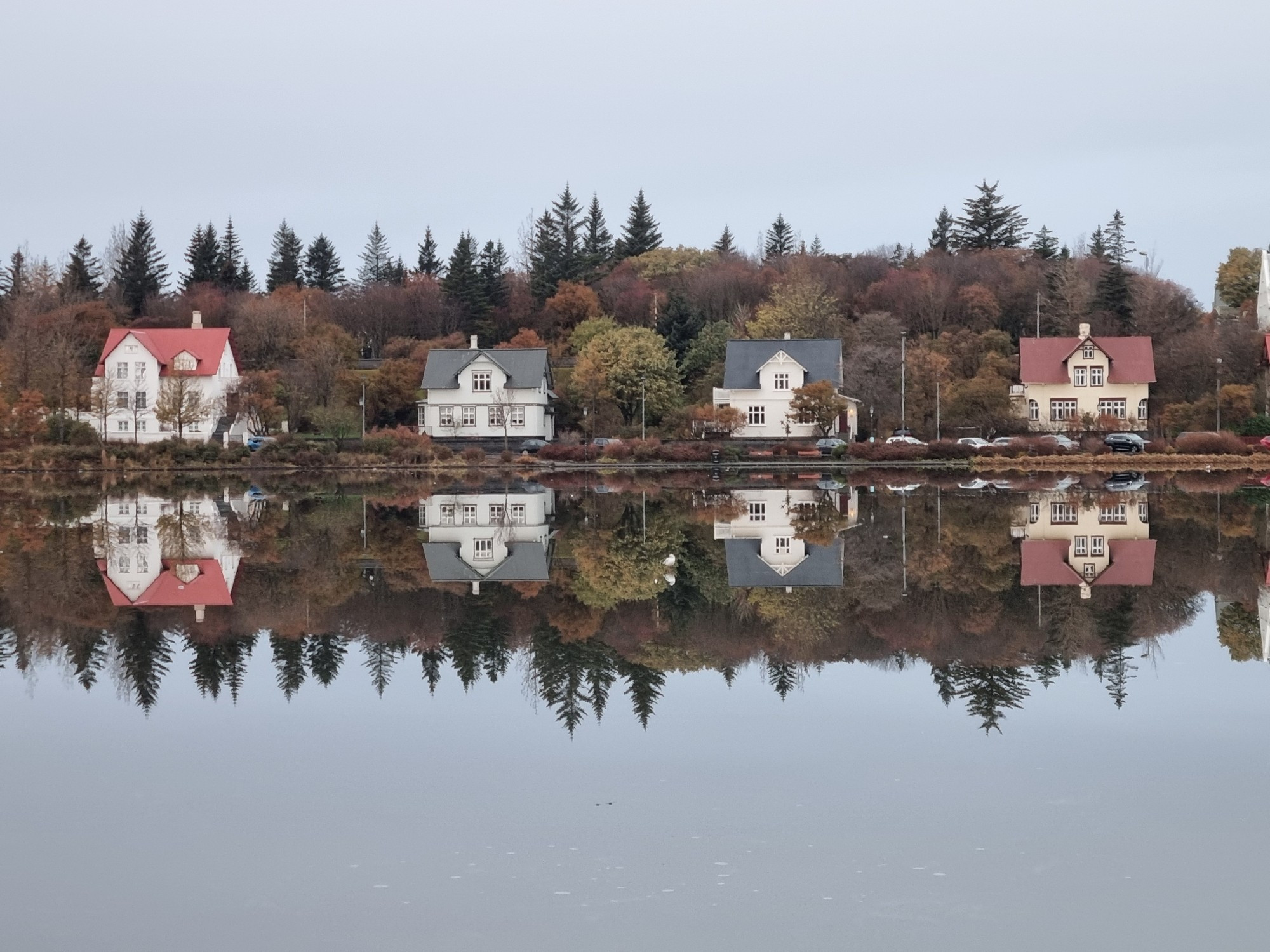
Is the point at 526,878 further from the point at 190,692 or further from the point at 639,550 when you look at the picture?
the point at 639,550

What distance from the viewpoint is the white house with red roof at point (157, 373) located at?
67250mm

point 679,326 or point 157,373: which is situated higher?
point 679,326

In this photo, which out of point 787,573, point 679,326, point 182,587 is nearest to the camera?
point 182,587

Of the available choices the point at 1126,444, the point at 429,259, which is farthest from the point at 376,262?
the point at 1126,444

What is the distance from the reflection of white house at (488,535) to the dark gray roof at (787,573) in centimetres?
299

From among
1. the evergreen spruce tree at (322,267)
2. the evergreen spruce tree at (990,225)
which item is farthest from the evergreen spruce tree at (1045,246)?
the evergreen spruce tree at (322,267)

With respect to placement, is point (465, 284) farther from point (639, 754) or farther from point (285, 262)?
point (639, 754)

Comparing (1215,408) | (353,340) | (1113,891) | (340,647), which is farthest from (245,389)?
(1113,891)

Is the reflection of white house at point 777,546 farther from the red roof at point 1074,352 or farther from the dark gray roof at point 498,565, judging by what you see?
the red roof at point 1074,352

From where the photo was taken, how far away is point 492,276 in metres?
92.7

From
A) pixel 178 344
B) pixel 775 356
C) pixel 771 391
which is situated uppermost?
pixel 178 344

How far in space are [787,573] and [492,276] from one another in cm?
7593

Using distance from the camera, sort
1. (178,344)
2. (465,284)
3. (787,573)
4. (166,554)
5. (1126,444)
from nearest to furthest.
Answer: (787,573) < (166,554) < (1126,444) < (178,344) < (465,284)

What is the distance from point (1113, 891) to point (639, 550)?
16312mm
